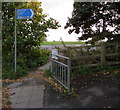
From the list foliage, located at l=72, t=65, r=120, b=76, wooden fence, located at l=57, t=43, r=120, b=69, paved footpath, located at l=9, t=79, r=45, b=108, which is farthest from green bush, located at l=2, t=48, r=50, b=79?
foliage, located at l=72, t=65, r=120, b=76

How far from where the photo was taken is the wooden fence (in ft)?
21.2

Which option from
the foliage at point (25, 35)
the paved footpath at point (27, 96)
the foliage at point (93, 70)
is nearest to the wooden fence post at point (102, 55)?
the foliage at point (93, 70)

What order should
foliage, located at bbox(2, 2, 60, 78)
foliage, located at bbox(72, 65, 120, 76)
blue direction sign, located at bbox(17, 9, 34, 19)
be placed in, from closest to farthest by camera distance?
foliage, located at bbox(72, 65, 120, 76)
blue direction sign, located at bbox(17, 9, 34, 19)
foliage, located at bbox(2, 2, 60, 78)

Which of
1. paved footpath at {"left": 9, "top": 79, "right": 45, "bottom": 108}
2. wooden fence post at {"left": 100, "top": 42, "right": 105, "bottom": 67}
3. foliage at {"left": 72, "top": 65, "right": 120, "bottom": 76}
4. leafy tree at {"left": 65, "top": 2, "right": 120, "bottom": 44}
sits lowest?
paved footpath at {"left": 9, "top": 79, "right": 45, "bottom": 108}

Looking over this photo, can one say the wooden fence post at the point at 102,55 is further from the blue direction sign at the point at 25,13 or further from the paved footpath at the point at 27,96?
the blue direction sign at the point at 25,13

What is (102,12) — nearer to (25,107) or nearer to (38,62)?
(38,62)

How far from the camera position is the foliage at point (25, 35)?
8266 millimetres

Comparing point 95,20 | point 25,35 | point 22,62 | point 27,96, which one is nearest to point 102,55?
point 95,20

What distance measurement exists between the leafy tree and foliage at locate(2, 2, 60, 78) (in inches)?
78.2

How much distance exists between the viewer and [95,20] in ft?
22.8

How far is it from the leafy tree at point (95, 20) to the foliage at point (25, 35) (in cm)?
199

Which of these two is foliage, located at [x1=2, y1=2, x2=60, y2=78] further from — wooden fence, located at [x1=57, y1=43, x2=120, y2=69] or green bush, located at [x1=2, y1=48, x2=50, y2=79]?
wooden fence, located at [x1=57, y1=43, x2=120, y2=69]

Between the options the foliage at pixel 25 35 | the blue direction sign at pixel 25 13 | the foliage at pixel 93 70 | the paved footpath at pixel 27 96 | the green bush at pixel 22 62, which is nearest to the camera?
the paved footpath at pixel 27 96

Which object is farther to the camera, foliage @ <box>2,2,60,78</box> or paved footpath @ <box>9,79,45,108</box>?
foliage @ <box>2,2,60,78</box>
